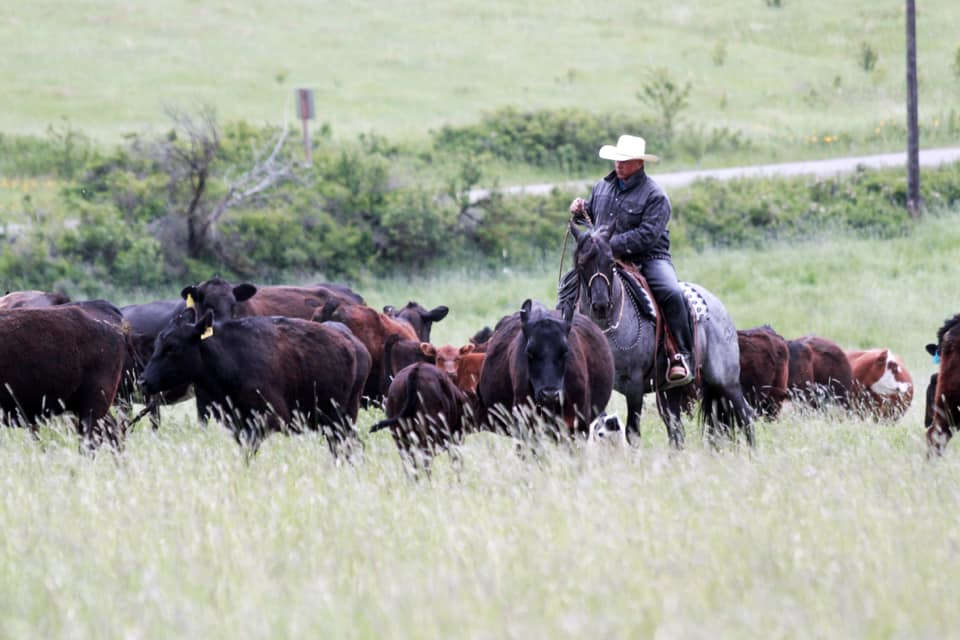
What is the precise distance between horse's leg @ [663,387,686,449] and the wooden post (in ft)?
62.2

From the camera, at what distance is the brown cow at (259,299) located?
14773 millimetres

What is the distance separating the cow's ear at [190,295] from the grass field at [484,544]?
2280 mm

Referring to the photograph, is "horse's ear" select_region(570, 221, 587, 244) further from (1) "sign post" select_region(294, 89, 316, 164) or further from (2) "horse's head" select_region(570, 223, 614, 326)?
(1) "sign post" select_region(294, 89, 316, 164)

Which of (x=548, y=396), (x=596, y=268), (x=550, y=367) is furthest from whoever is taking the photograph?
(x=596, y=268)

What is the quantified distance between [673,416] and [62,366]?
16.6ft

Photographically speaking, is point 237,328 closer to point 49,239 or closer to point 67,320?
point 67,320

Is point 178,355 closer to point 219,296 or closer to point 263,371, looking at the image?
point 263,371

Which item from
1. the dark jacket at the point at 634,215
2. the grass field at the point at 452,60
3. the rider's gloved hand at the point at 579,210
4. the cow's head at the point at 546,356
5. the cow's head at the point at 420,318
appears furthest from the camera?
the grass field at the point at 452,60

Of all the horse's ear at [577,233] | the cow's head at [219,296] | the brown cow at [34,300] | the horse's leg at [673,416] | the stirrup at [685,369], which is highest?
the horse's ear at [577,233]

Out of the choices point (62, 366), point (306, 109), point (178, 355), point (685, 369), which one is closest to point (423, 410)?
point (178, 355)

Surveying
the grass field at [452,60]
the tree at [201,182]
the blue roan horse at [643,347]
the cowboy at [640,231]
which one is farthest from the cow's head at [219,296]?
the grass field at [452,60]

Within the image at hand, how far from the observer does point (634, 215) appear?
1274cm

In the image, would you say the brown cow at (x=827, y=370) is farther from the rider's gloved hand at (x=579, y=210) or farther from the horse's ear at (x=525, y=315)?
the horse's ear at (x=525, y=315)

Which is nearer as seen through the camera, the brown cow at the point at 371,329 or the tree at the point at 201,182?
the brown cow at the point at 371,329
